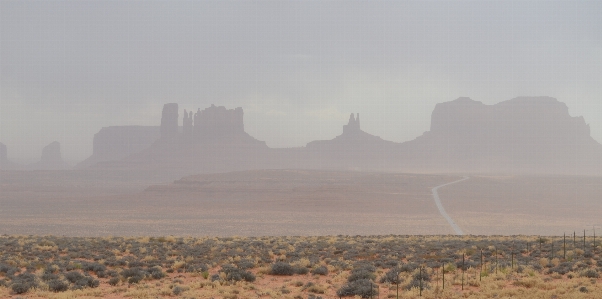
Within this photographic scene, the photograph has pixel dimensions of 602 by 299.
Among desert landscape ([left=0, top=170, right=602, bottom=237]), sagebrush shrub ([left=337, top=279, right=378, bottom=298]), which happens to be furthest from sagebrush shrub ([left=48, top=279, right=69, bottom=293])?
desert landscape ([left=0, top=170, right=602, bottom=237])

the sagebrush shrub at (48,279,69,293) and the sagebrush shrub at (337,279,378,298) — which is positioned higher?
the sagebrush shrub at (337,279,378,298)

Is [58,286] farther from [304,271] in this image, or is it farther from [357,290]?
[357,290]

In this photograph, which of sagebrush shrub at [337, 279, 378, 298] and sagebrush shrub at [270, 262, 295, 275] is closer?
sagebrush shrub at [337, 279, 378, 298]

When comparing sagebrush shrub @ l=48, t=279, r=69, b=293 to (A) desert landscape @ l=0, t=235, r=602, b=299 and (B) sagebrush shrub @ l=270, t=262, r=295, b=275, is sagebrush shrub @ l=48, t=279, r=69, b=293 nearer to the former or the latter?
(A) desert landscape @ l=0, t=235, r=602, b=299

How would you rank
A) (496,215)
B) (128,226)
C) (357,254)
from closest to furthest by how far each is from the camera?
(357,254), (128,226), (496,215)

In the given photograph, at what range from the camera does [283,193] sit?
88.9 meters

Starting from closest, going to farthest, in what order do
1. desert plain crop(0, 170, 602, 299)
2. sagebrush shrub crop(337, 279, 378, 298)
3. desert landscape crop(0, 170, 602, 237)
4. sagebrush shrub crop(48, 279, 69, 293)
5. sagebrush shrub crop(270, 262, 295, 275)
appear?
sagebrush shrub crop(337, 279, 378, 298) < sagebrush shrub crop(48, 279, 69, 293) < desert plain crop(0, 170, 602, 299) < sagebrush shrub crop(270, 262, 295, 275) < desert landscape crop(0, 170, 602, 237)

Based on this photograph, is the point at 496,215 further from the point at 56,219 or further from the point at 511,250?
the point at 56,219

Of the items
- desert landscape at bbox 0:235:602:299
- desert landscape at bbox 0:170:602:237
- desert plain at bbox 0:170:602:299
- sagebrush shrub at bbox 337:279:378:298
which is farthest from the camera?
desert landscape at bbox 0:170:602:237

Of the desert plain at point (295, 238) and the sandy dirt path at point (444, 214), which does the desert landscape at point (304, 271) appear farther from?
the sandy dirt path at point (444, 214)

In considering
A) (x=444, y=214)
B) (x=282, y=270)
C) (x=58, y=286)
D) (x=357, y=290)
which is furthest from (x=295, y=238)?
(x=444, y=214)

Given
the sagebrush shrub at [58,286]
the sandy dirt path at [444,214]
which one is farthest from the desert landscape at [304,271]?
the sandy dirt path at [444,214]

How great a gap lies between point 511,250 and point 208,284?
13.5 meters

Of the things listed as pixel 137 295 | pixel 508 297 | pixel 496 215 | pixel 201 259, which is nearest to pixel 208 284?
pixel 137 295
